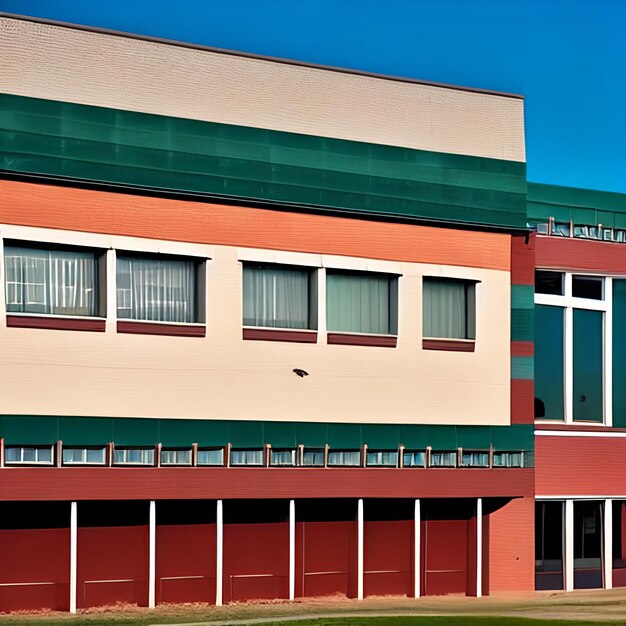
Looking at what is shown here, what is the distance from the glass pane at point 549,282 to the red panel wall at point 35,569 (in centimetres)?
1603

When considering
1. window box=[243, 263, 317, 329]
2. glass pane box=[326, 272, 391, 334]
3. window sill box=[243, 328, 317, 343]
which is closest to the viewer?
window sill box=[243, 328, 317, 343]

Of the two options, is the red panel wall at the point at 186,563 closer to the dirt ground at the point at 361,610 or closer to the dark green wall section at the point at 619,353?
the dirt ground at the point at 361,610

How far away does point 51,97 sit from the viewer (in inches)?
1278

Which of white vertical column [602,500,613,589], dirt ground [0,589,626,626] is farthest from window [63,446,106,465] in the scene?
white vertical column [602,500,613,589]

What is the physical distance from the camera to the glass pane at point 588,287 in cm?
4141

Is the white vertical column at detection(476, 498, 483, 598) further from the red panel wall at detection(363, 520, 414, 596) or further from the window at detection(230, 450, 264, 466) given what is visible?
the window at detection(230, 450, 264, 466)

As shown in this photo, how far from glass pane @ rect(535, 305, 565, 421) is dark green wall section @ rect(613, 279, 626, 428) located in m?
1.98

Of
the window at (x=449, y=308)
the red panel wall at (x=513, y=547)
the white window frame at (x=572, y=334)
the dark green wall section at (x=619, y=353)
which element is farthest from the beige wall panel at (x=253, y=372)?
the dark green wall section at (x=619, y=353)

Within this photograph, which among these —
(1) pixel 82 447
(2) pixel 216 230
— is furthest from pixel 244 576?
(2) pixel 216 230

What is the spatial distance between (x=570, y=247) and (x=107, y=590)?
1697cm

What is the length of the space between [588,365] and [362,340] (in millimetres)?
8336

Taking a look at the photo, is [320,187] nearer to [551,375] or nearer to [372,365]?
[372,365]

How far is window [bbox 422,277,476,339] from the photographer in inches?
1507

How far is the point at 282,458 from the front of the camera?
3534cm
